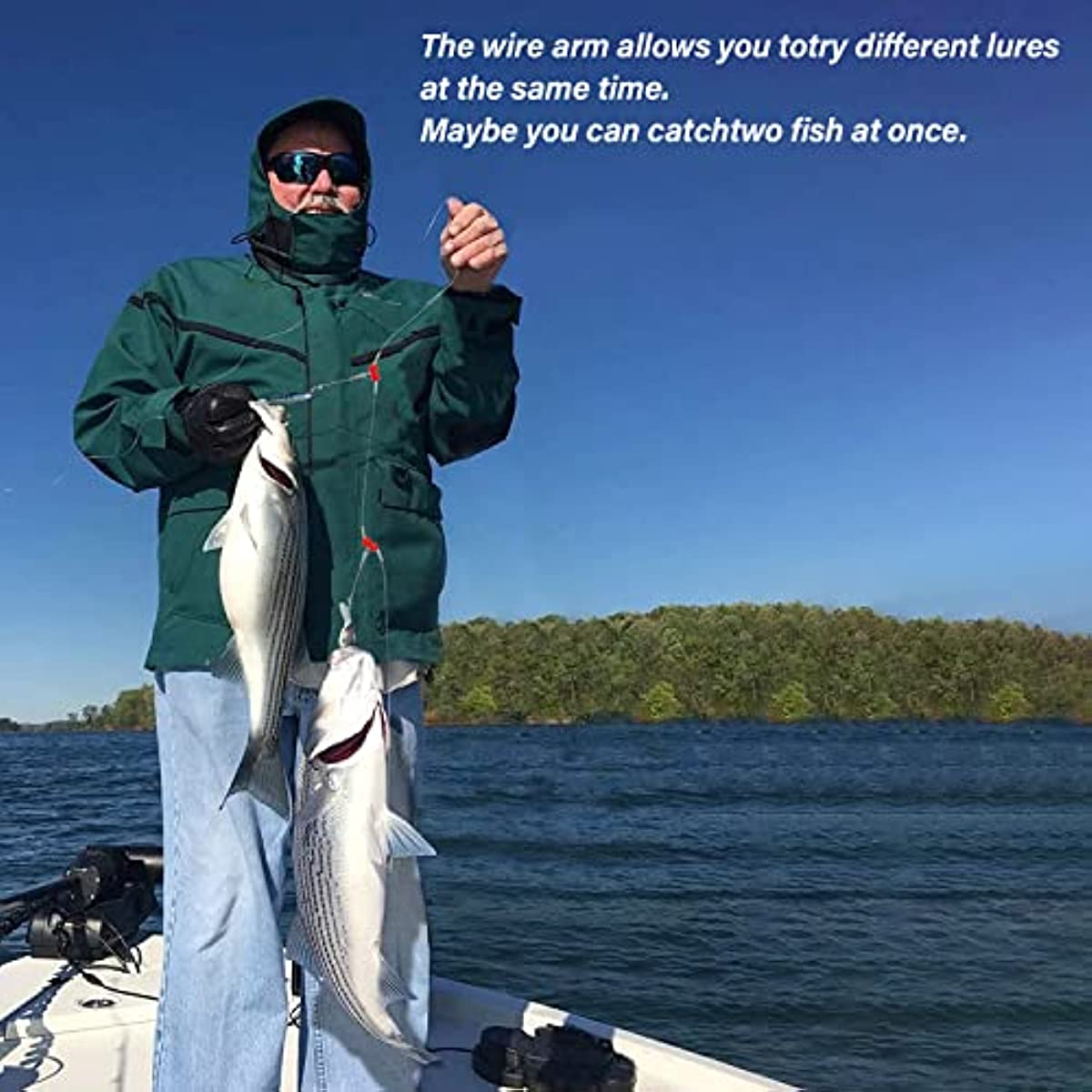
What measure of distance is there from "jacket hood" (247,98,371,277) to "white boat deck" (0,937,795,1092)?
2.88 meters

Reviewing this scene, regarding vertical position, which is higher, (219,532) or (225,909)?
(219,532)

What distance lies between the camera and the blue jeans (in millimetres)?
2844

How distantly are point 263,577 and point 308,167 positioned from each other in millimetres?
1194

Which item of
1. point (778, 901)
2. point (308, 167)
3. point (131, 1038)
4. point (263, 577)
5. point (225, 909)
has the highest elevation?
point (308, 167)

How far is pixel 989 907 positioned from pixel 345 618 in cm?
1802

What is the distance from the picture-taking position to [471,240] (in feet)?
8.98

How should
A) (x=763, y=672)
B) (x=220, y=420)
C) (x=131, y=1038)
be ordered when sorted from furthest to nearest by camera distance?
(x=763, y=672) < (x=131, y=1038) < (x=220, y=420)

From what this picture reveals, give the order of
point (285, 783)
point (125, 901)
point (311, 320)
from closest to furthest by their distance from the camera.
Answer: point (285, 783) < point (311, 320) < point (125, 901)

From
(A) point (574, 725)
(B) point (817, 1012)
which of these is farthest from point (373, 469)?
(A) point (574, 725)

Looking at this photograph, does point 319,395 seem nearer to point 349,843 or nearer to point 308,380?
point 308,380

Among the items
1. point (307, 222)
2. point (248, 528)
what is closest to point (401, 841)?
point (248, 528)

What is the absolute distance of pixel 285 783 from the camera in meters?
2.86

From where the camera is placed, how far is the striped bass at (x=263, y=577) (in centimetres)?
263

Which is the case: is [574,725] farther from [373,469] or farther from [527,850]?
[373,469]
